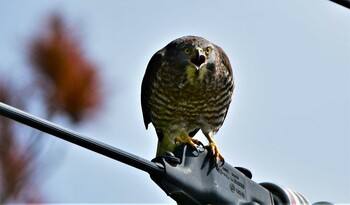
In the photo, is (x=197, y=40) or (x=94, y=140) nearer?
(x=94, y=140)

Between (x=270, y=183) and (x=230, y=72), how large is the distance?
2925mm

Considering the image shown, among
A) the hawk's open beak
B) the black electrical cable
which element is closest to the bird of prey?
the hawk's open beak

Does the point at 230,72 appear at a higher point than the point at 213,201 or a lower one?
higher

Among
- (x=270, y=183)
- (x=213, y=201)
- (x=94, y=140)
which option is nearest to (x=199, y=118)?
(x=270, y=183)

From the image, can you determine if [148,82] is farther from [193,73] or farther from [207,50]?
[207,50]

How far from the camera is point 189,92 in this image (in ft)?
22.5

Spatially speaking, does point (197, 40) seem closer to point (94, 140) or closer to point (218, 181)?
point (218, 181)

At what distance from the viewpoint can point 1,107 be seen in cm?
317

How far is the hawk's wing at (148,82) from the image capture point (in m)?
7.10

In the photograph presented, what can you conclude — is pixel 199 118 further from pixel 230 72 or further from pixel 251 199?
pixel 251 199

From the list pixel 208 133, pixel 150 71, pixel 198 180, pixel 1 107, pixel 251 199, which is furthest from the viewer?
pixel 150 71

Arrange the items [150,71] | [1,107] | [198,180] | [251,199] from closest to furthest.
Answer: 1. [1,107]
2. [198,180]
3. [251,199]
4. [150,71]

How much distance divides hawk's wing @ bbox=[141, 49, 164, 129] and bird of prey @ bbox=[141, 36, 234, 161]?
23 millimetres

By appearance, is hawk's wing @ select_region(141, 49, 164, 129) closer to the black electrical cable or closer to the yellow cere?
the yellow cere
